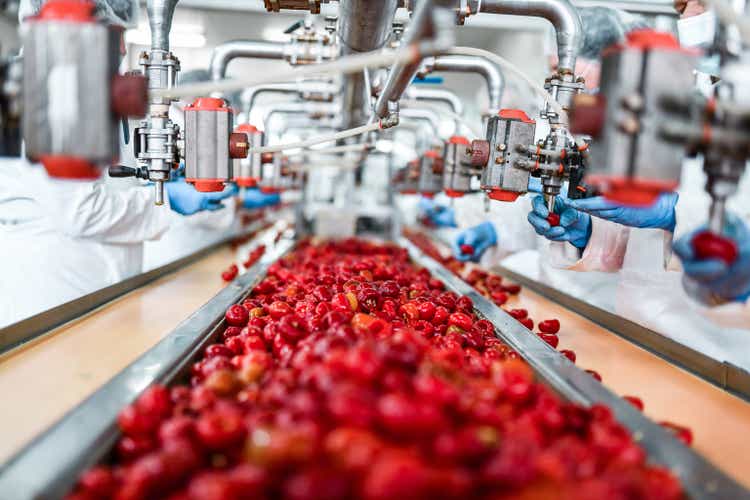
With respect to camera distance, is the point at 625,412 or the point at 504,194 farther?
the point at 504,194

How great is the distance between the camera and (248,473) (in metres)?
0.74

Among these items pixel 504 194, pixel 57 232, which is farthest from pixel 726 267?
pixel 57 232

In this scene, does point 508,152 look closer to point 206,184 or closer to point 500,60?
point 500,60

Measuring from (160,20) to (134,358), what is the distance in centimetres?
112

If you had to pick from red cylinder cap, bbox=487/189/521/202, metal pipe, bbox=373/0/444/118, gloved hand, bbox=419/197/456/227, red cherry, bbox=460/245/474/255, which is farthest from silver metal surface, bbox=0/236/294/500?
gloved hand, bbox=419/197/456/227

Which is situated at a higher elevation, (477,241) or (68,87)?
(68,87)

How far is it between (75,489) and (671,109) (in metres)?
1.20

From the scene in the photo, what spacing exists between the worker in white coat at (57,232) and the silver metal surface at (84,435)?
4.25 ft

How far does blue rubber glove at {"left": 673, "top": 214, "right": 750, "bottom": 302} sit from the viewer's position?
106 cm

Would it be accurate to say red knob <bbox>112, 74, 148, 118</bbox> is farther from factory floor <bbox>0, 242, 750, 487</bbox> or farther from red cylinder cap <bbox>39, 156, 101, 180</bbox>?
factory floor <bbox>0, 242, 750, 487</bbox>

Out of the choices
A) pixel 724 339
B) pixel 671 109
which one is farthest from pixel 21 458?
pixel 724 339

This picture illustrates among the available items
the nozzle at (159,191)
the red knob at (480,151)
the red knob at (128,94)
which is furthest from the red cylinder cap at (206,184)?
→ the red knob at (480,151)

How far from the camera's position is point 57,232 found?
8.81 feet

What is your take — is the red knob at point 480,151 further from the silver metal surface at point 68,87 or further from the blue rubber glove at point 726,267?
the silver metal surface at point 68,87
